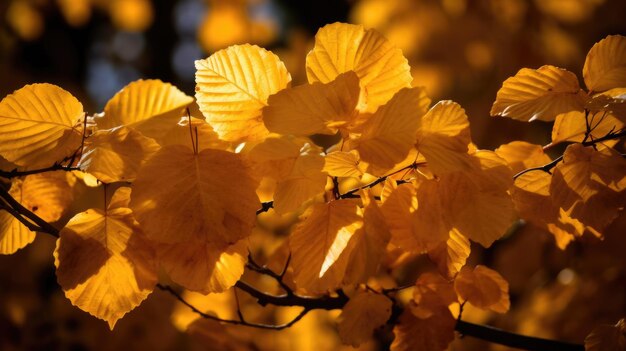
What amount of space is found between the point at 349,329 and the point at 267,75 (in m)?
0.30

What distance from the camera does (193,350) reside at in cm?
174

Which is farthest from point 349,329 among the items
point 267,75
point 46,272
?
point 46,272

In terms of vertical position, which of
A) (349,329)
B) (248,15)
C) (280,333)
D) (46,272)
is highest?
(349,329)

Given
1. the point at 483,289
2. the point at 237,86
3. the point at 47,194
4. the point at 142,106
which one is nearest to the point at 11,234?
the point at 47,194

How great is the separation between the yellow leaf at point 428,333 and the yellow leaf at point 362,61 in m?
0.29

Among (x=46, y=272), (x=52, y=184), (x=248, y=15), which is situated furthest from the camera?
(x=248, y=15)

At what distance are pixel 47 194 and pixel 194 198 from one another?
25cm

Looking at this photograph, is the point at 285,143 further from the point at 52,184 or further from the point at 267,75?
the point at 52,184

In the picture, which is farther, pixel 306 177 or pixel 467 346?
pixel 467 346

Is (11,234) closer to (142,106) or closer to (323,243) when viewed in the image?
(142,106)

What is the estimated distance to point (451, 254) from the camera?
0.59 meters

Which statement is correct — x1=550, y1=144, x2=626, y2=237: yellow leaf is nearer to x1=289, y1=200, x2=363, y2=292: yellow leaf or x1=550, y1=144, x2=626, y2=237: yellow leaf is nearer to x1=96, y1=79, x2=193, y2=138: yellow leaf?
x1=289, y1=200, x2=363, y2=292: yellow leaf

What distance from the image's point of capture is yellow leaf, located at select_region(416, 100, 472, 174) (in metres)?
0.49

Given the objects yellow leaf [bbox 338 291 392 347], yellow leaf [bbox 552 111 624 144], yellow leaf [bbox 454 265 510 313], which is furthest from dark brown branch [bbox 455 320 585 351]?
yellow leaf [bbox 552 111 624 144]
